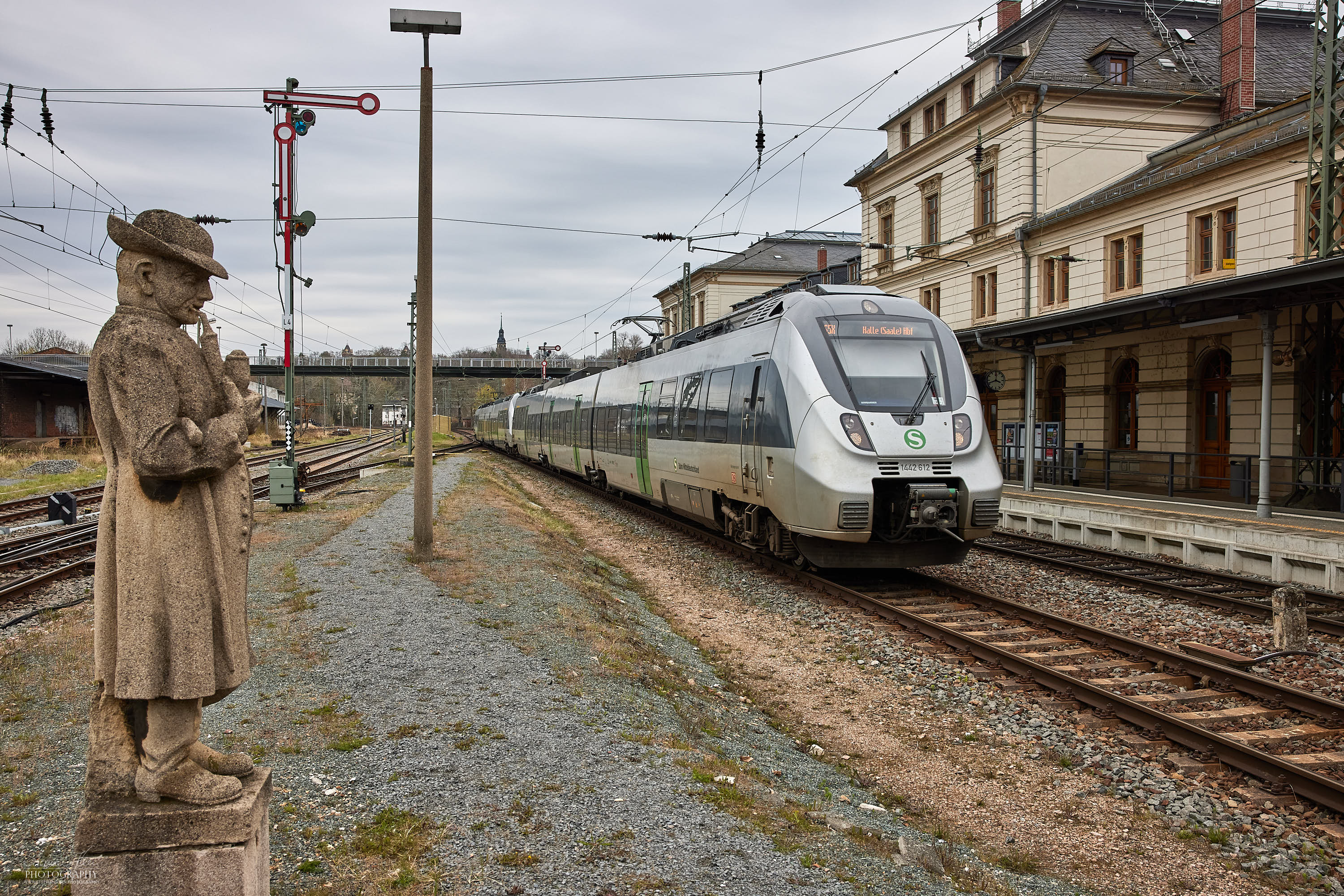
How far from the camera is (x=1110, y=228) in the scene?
1046 inches

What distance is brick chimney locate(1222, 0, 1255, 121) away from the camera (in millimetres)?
29766

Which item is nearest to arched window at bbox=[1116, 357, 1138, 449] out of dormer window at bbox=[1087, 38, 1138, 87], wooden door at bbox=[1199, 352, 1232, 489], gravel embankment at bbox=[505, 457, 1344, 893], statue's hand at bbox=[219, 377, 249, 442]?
wooden door at bbox=[1199, 352, 1232, 489]

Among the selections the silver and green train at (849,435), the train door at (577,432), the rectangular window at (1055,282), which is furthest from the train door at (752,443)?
the rectangular window at (1055,282)

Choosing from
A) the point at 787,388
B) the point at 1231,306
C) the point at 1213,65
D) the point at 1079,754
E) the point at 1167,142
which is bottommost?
the point at 1079,754

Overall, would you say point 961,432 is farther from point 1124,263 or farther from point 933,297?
point 933,297

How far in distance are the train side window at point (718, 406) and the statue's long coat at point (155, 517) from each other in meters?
10.2

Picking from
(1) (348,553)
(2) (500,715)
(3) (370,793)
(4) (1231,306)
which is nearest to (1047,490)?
(4) (1231,306)

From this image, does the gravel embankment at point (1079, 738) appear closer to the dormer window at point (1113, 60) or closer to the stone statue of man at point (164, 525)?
the stone statue of man at point (164, 525)

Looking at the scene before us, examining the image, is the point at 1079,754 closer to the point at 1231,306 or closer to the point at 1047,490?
the point at 1231,306

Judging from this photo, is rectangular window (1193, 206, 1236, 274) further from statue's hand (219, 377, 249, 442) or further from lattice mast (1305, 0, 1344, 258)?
statue's hand (219, 377, 249, 442)

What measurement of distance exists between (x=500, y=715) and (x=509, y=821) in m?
1.61

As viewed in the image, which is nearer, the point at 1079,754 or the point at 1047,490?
the point at 1079,754

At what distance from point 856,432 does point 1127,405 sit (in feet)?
64.0

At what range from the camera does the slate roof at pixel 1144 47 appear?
99.2 feet
